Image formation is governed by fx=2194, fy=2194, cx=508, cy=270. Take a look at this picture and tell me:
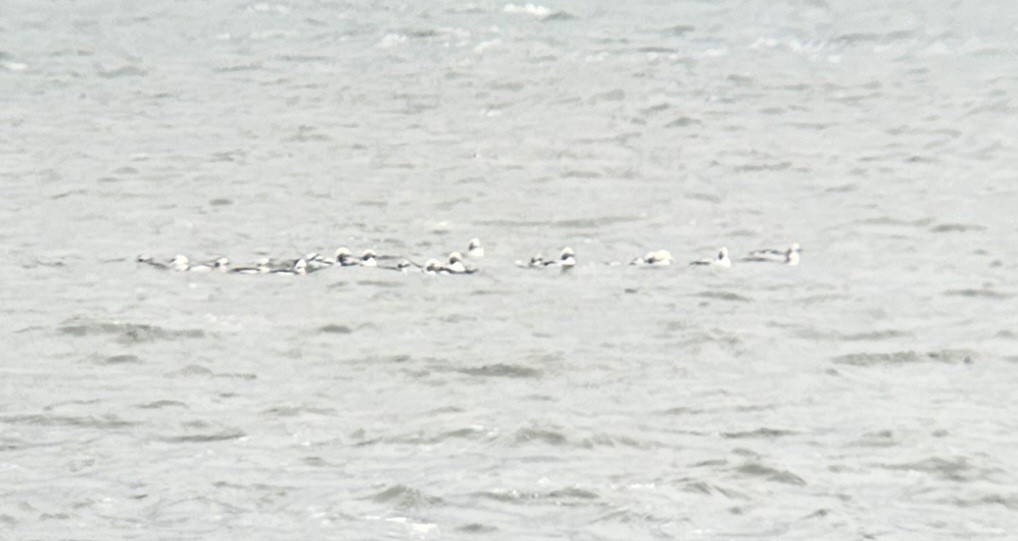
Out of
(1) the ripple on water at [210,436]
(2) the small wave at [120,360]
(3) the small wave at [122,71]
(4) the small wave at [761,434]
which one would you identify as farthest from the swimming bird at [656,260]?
(3) the small wave at [122,71]

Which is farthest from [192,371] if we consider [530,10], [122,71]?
[530,10]

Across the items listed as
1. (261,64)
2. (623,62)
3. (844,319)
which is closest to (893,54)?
(623,62)

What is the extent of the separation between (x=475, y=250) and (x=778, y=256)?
9.98ft

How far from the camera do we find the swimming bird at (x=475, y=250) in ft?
72.5

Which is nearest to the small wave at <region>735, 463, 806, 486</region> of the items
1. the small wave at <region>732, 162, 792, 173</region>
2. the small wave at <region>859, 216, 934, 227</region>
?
the small wave at <region>859, 216, 934, 227</region>

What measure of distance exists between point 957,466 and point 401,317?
6292mm

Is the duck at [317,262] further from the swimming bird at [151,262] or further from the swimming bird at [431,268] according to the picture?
the swimming bird at [151,262]

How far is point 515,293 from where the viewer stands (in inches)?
807

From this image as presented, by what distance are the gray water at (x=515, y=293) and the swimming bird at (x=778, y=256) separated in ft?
1.04

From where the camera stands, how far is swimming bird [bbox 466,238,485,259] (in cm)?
2211

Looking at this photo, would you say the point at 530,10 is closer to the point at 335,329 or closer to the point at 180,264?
the point at 180,264

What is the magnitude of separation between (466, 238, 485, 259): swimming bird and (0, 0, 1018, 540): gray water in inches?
10.1

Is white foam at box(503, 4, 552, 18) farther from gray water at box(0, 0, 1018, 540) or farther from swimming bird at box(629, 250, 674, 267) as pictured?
swimming bird at box(629, 250, 674, 267)

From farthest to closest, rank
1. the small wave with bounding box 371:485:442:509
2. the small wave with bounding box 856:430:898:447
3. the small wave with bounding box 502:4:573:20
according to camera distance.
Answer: the small wave with bounding box 502:4:573:20
the small wave with bounding box 856:430:898:447
the small wave with bounding box 371:485:442:509
